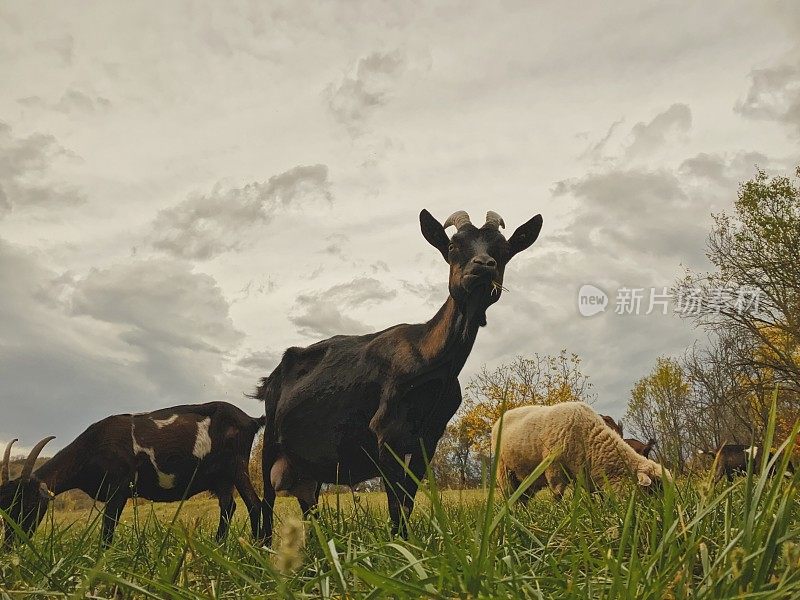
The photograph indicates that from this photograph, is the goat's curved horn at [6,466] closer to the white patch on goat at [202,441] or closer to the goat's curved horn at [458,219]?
the white patch on goat at [202,441]

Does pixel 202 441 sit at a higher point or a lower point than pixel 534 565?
higher

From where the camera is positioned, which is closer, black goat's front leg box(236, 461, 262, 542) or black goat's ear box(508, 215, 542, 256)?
black goat's ear box(508, 215, 542, 256)

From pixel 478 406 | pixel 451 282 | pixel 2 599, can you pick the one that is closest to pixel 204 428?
pixel 451 282

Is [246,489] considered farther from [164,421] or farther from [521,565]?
[521,565]

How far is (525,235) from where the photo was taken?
710 cm

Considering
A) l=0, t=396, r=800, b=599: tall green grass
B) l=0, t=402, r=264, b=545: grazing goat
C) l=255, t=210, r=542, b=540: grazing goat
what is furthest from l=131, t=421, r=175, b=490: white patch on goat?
l=0, t=396, r=800, b=599: tall green grass

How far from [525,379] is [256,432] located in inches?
1318

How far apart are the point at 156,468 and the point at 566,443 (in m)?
6.45

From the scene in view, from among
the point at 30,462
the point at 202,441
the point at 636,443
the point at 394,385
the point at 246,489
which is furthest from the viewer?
the point at 636,443

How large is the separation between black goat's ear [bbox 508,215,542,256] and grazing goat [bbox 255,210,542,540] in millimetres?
11

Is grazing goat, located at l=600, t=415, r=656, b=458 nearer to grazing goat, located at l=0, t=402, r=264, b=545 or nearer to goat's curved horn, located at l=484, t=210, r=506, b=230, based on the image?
goat's curved horn, located at l=484, t=210, r=506, b=230

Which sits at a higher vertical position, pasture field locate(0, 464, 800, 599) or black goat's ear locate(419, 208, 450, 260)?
black goat's ear locate(419, 208, 450, 260)

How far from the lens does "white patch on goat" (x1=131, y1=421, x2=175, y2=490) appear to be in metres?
10.5

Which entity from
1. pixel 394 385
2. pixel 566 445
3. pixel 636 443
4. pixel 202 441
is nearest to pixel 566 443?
pixel 566 445
